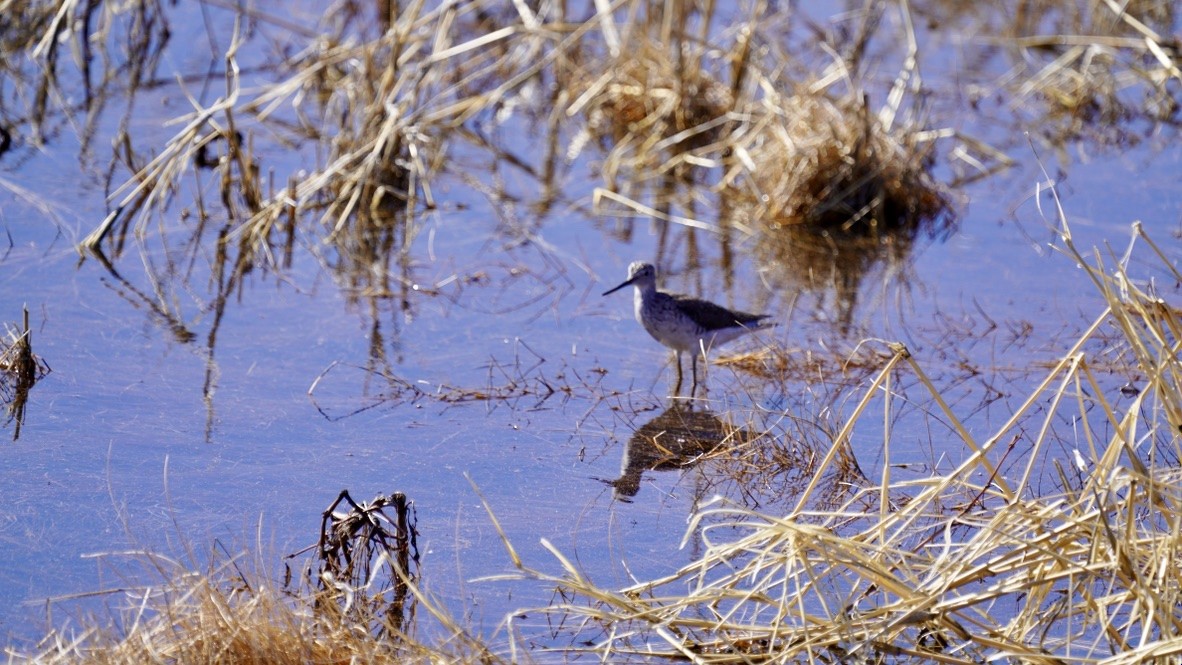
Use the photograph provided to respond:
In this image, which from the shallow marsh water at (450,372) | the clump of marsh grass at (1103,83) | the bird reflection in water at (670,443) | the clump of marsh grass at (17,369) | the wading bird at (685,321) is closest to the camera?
the shallow marsh water at (450,372)

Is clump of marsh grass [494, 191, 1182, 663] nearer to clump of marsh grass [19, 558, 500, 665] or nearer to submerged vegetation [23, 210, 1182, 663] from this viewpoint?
submerged vegetation [23, 210, 1182, 663]

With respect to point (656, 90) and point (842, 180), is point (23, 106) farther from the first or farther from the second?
point (842, 180)

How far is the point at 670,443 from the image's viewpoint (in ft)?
19.6

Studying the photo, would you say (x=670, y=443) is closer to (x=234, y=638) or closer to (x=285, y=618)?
(x=285, y=618)

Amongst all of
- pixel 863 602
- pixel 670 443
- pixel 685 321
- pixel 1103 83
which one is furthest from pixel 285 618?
pixel 1103 83

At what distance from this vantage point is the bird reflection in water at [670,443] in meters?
5.60

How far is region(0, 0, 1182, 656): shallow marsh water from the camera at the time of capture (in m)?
4.88

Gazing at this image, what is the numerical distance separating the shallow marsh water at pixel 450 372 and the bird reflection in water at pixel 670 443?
0.05 metres

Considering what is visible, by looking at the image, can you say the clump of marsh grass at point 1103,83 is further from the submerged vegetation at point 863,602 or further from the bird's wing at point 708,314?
the submerged vegetation at point 863,602

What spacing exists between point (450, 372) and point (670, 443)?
118 cm

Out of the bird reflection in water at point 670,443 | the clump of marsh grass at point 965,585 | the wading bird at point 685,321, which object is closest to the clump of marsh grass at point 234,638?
the clump of marsh grass at point 965,585

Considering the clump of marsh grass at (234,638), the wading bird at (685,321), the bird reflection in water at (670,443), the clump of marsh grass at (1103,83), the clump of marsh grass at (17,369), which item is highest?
the clump of marsh grass at (1103,83)

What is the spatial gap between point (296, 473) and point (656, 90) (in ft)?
19.1

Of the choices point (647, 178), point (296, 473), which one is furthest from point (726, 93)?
point (296, 473)
